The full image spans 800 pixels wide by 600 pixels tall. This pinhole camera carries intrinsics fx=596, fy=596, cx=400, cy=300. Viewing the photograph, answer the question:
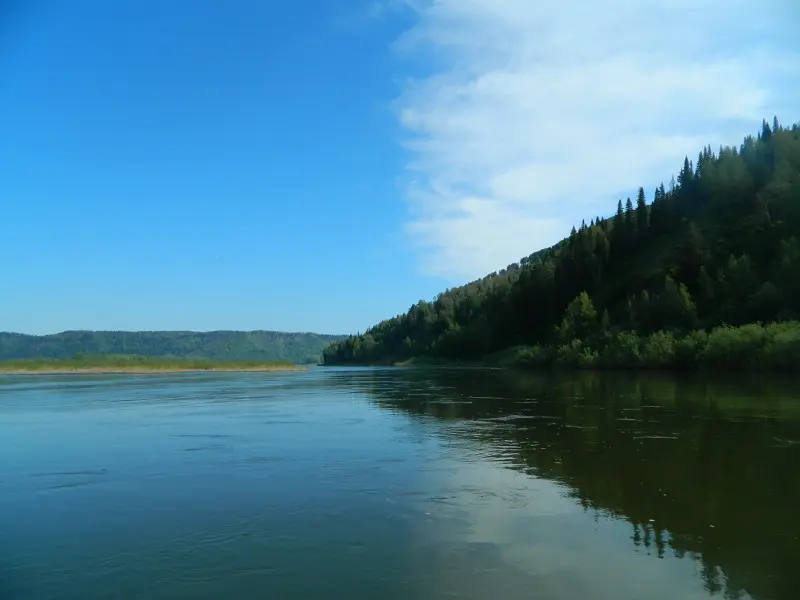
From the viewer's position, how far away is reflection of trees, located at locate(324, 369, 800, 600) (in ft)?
38.0

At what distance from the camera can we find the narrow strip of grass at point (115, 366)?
105250 millimetres

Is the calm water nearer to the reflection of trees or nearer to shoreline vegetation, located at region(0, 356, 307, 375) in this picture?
the reflection of trees

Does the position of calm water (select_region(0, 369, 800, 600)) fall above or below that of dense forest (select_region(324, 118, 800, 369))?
below

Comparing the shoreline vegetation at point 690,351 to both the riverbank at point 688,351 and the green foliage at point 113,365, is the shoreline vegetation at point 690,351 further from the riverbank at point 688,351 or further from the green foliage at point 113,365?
the green foliage at point 113,365

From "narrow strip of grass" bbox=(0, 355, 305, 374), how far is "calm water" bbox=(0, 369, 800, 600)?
87.9 metres

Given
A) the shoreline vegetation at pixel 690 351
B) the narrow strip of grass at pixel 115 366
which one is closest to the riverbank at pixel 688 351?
the shoreline vegetation at pixel 690 351

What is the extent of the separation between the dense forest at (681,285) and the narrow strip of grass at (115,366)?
6318 cm

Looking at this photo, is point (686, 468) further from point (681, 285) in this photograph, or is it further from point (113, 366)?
point (113, 366)

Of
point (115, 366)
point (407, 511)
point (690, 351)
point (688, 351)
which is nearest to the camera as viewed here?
point (407, 511)

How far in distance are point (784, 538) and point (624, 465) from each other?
7.56 metres

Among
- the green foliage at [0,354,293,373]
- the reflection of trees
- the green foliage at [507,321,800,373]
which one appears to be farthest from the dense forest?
the green foliage at [0,354,293,373]

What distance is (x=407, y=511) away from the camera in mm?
14797

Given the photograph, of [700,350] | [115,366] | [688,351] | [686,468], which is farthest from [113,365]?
[686,468]

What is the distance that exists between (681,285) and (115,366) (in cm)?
10834
